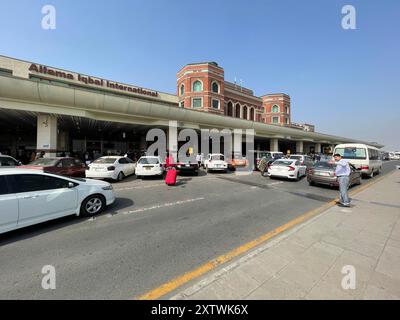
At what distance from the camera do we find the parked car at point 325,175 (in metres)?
9.88

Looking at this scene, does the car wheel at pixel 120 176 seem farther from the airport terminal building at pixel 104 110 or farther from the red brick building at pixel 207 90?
the red brick building at pixel 207 90

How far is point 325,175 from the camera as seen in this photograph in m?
10.1

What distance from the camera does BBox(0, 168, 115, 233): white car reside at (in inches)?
157

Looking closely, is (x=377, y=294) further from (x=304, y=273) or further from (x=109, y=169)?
(x=109, y=169)

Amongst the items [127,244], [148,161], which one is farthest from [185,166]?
[127,244]

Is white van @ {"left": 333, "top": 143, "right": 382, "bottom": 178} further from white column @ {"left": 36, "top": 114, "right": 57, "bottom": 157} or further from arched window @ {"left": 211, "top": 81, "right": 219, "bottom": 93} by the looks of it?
arched window @ {"left": 211, "top": 81, "right": 219, "bottom": 93}

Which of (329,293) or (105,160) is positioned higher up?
(105,160)

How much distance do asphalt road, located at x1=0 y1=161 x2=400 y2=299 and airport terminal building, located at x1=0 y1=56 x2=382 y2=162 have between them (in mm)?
12060

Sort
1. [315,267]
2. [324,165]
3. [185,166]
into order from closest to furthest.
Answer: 1. [315,267]
2. [324,165]
3. [185,166]

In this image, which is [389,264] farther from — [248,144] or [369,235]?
[248,144]

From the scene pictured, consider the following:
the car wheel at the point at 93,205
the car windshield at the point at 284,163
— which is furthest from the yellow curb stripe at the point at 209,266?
the car windshield at the point at 284,163

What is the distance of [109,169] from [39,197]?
689 centimetres

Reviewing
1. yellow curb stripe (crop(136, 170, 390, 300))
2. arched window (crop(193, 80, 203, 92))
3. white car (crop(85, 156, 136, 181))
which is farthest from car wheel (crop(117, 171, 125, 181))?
arched window (crop(193, 80, 203, 92))
